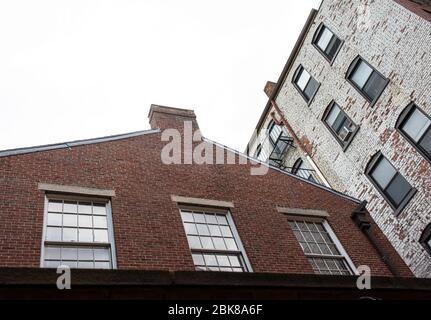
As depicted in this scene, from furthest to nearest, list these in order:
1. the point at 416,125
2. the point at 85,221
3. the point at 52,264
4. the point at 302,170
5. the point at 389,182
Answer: the point at 302,170, the point at 389,182, the point at 416,125, the point at 85,221, the point at 52,264

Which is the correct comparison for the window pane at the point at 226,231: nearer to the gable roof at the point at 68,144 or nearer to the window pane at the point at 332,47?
the gable roof at the point at 68,144

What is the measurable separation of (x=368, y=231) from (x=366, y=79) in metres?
7.73

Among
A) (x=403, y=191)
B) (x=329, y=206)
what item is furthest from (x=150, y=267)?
(x=403, y=191)

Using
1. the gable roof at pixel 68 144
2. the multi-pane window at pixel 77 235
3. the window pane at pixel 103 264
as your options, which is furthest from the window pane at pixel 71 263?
the gable roof at pixel 68 144

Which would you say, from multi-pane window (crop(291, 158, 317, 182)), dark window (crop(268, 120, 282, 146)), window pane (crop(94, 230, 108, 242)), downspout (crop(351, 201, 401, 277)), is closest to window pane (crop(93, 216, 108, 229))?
window pane (crop(94, 230, 108, 242))

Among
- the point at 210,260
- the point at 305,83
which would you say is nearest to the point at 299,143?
the point at 305,83

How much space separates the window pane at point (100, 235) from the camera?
7609 millimetres

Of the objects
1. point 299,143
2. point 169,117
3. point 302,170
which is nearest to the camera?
point 169,117

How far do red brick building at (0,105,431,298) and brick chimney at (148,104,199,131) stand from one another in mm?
53

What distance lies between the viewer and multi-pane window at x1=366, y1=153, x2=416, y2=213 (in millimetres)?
13390

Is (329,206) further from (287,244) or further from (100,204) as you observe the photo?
(100,204)

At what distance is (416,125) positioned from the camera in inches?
527

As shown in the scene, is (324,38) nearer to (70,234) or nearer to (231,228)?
(231,228)
